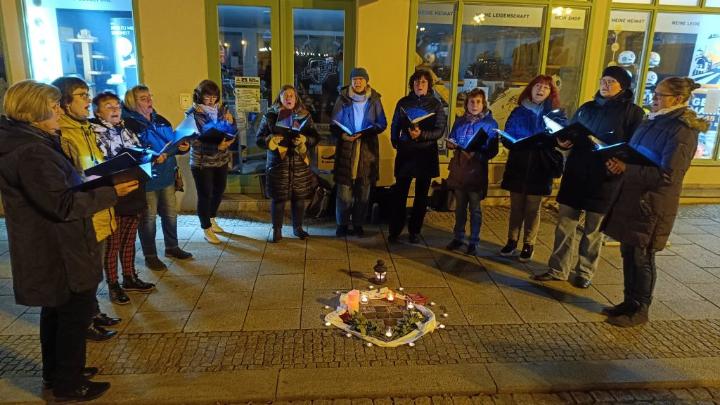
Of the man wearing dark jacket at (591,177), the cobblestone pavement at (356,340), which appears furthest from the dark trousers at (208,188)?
the man wearing dark jacket at (591,177)

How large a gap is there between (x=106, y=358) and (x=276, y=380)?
50.3 inches

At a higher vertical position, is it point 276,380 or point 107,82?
point 107,82

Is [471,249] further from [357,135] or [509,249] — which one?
[357,135]

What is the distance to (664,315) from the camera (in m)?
4.54

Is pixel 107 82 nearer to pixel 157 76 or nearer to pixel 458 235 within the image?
pixel 157 76

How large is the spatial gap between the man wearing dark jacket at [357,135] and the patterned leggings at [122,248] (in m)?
2.39

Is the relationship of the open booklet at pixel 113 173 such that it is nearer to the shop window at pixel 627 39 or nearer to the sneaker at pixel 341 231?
the sneaker at pixel 341 231

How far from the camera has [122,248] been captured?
15.2 ft

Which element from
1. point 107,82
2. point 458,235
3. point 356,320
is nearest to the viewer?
point 356,320

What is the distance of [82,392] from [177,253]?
98.2 inches

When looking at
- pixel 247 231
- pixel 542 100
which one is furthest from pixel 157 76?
pixel 542 100

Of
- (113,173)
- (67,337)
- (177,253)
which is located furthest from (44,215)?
(177,253)

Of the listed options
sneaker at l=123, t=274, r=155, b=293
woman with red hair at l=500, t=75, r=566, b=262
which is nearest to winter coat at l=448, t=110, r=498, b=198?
woman with red hair at l=500, t=75, r=566, b=262

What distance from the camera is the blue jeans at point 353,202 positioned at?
6.21 meters
